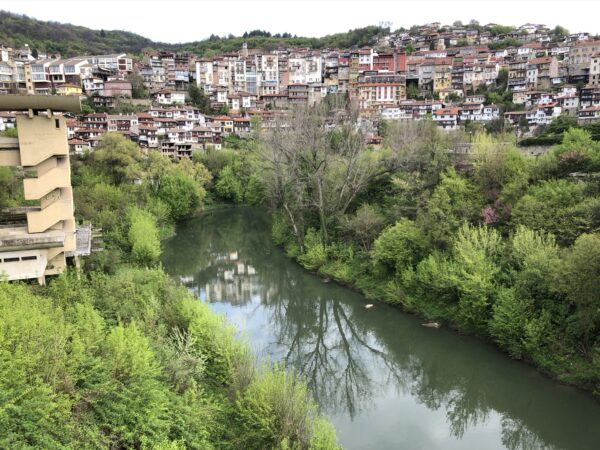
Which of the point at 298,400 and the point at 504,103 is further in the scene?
the point at 504,103

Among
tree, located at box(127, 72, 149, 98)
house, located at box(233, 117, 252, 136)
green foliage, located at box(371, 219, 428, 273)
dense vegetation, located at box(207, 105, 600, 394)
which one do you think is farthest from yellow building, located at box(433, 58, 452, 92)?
green foliage, located at box(371, 219, 428, 273)

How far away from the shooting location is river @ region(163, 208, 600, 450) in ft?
37.4

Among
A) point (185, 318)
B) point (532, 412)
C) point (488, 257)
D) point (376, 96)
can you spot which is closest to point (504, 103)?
point (376, 96)

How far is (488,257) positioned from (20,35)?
86.9 metres

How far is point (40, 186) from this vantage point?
12727mm

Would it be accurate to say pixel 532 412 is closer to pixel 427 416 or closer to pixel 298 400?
pixel 427 416

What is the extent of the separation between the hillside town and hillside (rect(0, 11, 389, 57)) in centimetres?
926

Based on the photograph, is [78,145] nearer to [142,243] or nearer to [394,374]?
[142,243]

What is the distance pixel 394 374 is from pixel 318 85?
5743cm

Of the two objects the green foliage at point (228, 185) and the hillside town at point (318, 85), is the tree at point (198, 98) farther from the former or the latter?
the green foliage at point (228, 185)

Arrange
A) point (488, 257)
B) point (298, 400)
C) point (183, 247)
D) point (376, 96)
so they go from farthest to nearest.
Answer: point (376, 96)
point (183, 247)
point (488, 257)
point (298, 400)

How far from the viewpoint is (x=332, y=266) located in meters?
21.9

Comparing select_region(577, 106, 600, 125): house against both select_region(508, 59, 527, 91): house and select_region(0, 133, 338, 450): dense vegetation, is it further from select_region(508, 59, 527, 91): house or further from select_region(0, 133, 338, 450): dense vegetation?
select_region(0, 133, 338, 450): dense vegetation

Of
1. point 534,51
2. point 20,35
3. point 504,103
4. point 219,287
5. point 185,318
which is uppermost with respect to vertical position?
point 20,35
